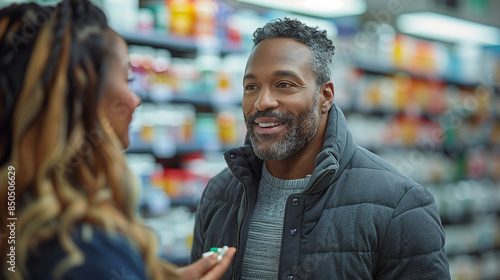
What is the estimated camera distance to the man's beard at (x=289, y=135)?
1.60 meters

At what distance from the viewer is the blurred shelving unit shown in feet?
11.4

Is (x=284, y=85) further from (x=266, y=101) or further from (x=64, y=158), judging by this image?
(x=64, y=158)

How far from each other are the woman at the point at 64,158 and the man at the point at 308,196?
637 millimetres

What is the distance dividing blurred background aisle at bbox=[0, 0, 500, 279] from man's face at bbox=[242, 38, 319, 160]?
1.62 m

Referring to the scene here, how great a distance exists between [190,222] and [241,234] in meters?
2.10

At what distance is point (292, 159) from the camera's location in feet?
5.47

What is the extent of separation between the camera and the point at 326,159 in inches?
59.2

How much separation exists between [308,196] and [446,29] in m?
4.89

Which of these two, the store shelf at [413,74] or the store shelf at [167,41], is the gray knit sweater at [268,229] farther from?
the store shelf at [413,74]

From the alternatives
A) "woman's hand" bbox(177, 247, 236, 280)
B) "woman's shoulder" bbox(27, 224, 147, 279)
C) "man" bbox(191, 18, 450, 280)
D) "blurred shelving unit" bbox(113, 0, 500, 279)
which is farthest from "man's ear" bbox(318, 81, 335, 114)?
"blurred shelving unit" bbox(113, 0, 500, 279)

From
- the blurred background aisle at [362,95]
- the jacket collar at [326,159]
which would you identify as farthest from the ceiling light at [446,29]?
the jacket collar at [326,159]

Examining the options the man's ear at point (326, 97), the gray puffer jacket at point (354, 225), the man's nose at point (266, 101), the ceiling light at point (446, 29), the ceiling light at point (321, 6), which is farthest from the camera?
the ceiling light at point (446, 29)

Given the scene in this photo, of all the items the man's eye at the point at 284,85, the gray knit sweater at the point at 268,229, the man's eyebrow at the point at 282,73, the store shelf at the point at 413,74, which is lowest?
the gray knit sweater at the point at 268,229

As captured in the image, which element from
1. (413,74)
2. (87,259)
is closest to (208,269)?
(87,259)
